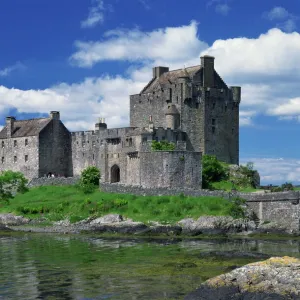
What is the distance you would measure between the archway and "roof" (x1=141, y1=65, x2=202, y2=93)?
10.4 meters

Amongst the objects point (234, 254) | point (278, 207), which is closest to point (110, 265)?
point (234, 254)

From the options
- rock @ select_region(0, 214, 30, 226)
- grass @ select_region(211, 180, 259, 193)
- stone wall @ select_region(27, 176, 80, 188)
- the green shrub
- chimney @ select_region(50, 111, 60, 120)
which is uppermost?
chimney @ select_region(50, 111, 60, 120)

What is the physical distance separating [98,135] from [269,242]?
104 feet

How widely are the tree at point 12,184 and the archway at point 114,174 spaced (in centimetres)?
919

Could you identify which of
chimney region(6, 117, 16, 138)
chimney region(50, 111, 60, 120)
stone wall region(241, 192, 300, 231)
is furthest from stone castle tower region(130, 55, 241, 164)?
stone wall region(241, 192, 300, 231)

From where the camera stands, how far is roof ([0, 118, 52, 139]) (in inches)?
3260

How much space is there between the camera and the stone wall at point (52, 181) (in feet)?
249

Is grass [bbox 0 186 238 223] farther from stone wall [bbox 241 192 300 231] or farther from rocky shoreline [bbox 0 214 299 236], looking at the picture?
stone wall [bbox 241 192 300 231]

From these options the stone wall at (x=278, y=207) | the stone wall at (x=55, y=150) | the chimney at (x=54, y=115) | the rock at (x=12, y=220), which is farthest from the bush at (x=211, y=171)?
the chimney at (x=54, y=115)

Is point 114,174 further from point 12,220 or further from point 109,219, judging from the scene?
point 109,219

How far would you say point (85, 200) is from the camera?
66.6 metres

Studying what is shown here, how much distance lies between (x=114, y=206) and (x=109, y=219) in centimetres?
243

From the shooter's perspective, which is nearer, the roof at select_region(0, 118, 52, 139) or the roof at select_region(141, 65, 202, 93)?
the roof at select_region(141, 65, 202, 93)

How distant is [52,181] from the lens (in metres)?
77.0
